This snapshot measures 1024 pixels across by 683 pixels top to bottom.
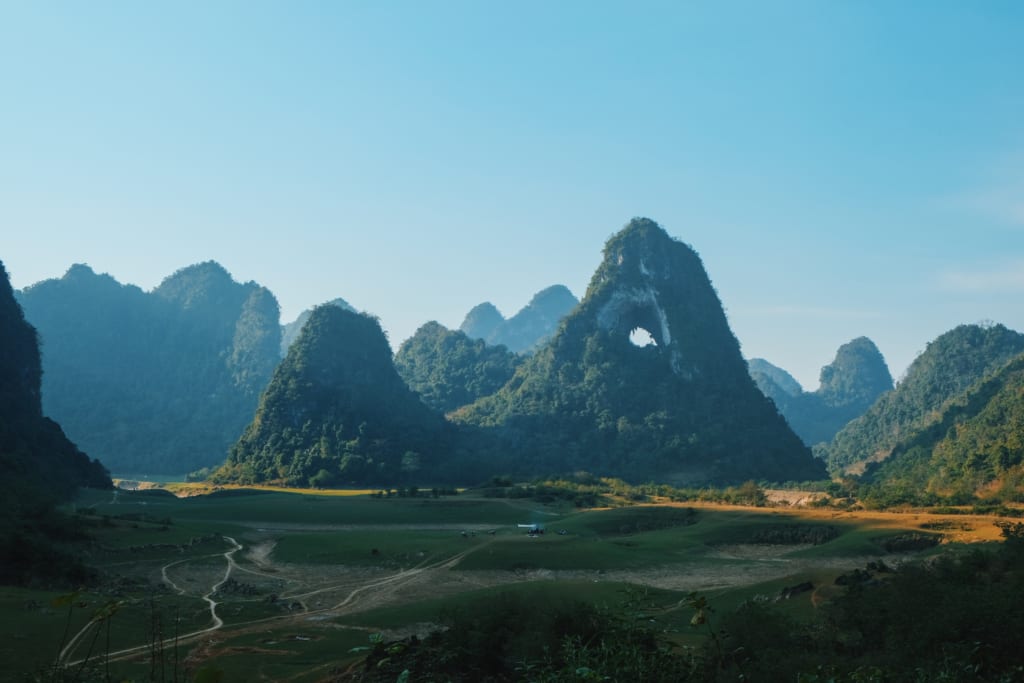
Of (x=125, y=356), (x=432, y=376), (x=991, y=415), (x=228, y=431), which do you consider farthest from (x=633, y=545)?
(x=125, y=356)

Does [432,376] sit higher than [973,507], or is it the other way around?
[432,376]

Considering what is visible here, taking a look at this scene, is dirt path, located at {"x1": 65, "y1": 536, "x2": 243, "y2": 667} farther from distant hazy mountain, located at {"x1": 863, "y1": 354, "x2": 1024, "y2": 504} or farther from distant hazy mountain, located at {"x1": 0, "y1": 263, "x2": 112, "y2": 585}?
distant hazy mountain, located at {"x1": 863, "y1": 354, "x2": 1024, "y2": 504}

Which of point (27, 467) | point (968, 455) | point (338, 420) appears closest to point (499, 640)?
point (27, 467)

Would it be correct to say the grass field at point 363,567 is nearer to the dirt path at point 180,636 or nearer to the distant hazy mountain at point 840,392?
the dirt path at point 180,636

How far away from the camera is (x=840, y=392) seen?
584ft

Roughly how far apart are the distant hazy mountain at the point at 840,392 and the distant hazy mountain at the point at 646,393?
256 ft

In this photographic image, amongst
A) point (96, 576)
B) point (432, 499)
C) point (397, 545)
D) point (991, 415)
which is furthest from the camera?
point (991, 415)

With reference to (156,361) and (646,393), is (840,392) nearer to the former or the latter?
(646,393)

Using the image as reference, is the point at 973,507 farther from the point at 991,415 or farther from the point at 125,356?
the point at 125,356

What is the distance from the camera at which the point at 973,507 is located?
4172 centimetres

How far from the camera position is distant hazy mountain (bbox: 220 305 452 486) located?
248 feet

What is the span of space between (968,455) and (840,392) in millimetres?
124093

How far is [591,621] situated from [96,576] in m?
20.8

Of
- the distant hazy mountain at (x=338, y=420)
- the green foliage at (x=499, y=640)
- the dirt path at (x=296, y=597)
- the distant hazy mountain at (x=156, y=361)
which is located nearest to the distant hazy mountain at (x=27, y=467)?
the dirt path at (x=296, y=597)
